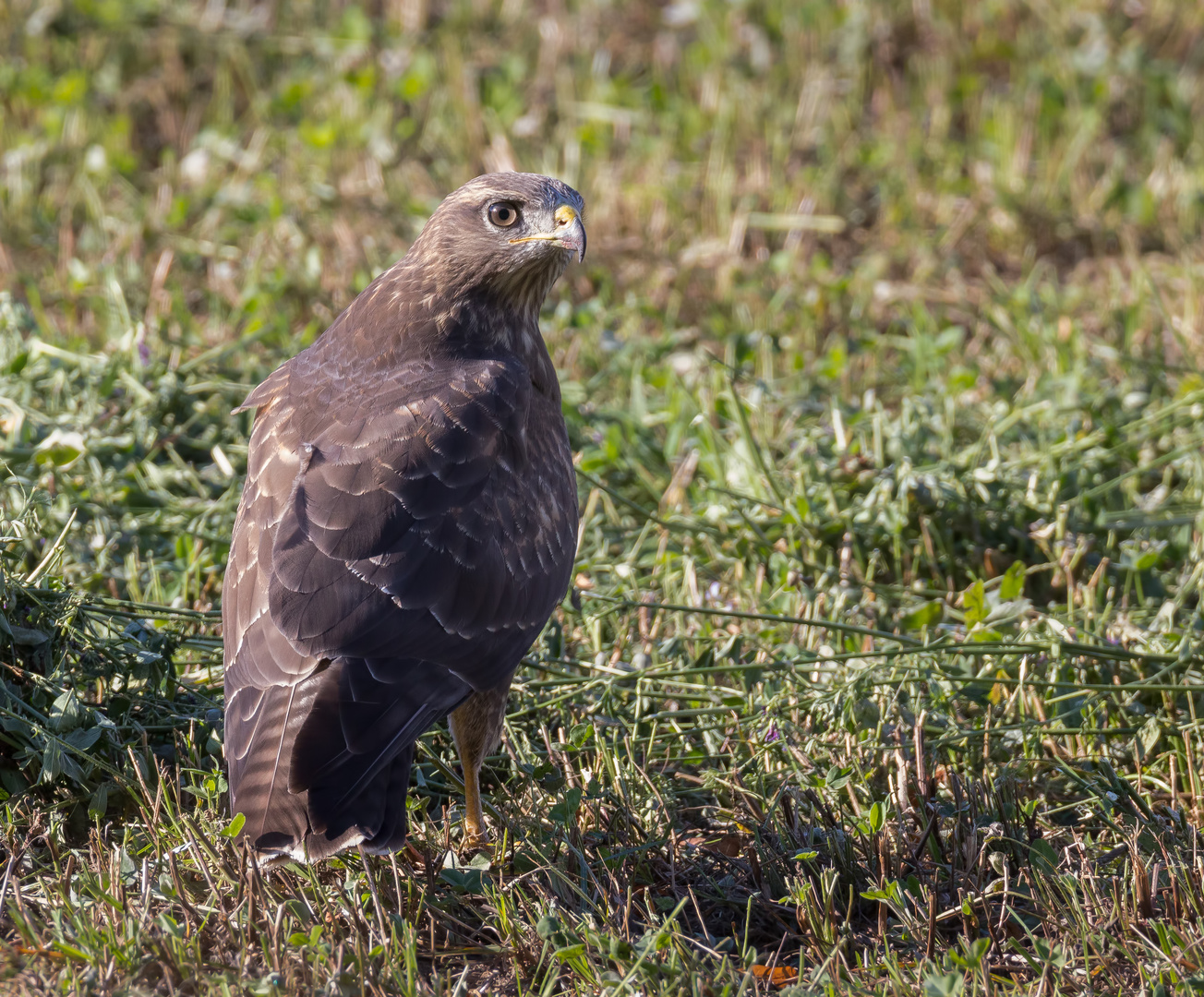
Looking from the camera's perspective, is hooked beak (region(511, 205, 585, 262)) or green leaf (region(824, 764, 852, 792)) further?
hooked beak (region(511, 205, 585, 262))

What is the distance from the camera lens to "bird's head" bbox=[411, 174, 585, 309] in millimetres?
3660

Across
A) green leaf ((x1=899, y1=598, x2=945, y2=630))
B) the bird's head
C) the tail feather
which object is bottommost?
green leaf ((x1=899, y1=598, x2=945, y2=630))

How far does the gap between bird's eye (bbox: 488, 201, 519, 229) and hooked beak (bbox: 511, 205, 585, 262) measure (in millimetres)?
60

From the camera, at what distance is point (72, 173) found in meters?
7.07

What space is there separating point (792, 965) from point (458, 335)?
176cm

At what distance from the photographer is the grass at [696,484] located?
314 cm

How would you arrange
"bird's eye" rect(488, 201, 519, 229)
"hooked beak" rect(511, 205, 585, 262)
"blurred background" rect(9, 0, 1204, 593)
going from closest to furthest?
"hooked beak" rect(511, 205, 585, 262) → "bird's eye" rect(488, 201, 519, 229) → "blurred background" rect(9, 0, 1204, 593)

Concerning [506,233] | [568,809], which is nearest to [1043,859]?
[568,809]

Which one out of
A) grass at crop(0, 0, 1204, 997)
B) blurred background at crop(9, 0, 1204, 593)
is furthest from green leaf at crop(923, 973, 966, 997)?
blurred background at crop(9, 0, 1204, 593)

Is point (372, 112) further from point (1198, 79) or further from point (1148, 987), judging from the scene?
point (1148, 987)

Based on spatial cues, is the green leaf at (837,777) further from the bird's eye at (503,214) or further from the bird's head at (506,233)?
the bird's eye at (503,214)

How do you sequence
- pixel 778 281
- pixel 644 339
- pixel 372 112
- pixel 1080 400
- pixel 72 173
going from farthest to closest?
pixel 372 112 < pixel 72 173 < pixel 778 281 < pixel 644 339 < pixel 1080 400

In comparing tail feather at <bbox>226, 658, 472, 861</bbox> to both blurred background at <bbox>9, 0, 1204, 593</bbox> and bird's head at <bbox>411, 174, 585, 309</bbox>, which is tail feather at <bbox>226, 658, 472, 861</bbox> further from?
blurred background at <bbox>9, 0, 1204, 593</bbox>

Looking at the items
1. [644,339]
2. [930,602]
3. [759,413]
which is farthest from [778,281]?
[930,602]
